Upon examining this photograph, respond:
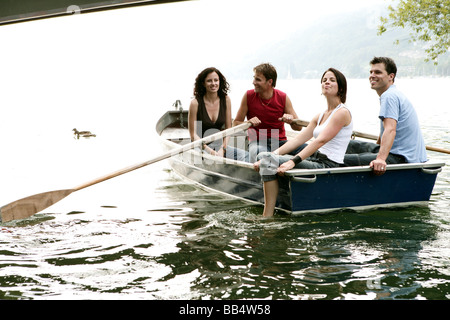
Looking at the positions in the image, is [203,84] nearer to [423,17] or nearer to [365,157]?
[365,157]

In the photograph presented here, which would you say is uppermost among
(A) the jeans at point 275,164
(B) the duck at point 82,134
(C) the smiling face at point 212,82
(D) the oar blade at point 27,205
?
(C) the smiling face at point 212,82

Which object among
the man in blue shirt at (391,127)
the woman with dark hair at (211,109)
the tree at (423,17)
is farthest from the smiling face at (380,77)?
the tree at (423,17)

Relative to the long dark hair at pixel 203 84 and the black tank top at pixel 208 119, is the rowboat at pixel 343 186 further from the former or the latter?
the long dark hair at pixel 203 84

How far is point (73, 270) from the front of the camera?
365 centimetres

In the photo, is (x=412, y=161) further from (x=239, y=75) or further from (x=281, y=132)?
(x=239, y=75)

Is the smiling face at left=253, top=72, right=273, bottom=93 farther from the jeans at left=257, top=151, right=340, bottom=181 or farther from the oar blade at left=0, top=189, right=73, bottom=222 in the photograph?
the oar blade at left=0, top=189, right=73, bottom=222

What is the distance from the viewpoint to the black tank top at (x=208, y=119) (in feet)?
19.9

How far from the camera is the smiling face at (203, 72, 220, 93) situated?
19.1 feet

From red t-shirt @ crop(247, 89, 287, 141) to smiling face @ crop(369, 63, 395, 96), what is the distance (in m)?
1.26

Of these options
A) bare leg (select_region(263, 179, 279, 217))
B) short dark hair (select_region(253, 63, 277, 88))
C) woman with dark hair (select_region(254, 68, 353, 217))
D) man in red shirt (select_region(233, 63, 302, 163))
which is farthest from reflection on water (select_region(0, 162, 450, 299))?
short dark hair (select_region(253, 63, 277, 88))

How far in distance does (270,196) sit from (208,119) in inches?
73.8

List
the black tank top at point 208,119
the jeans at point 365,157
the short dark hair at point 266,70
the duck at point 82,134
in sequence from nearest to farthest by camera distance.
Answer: the jeans at point 365,157 → the short dark hair at point 266,70 → the black tank top at point 208,119 → the duck at point 82,134

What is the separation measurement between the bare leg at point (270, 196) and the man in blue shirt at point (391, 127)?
0.92 m
